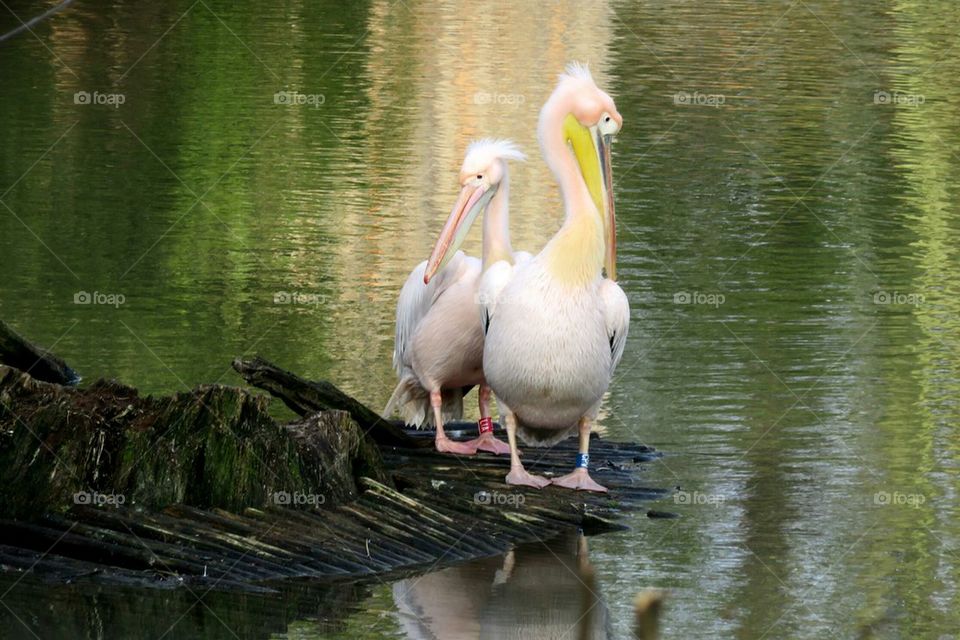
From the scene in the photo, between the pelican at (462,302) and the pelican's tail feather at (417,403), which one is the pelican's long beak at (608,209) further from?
the pelican's tail feather at (417,403)

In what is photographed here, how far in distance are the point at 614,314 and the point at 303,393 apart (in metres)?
1.42

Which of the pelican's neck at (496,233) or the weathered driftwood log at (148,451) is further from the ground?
the pelican's neck at (496,233)

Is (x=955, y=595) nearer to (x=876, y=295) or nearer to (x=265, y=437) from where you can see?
(x=265, y=437)

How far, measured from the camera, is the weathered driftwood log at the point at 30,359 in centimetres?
830

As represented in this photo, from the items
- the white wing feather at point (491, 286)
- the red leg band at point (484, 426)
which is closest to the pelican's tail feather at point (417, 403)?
the red leg band at point (484, 426)

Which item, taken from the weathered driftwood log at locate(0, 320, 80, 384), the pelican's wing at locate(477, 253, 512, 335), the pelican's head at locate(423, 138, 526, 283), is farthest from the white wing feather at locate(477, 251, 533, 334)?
the weathered driftwood log at locate(0, 320, 80, 384)

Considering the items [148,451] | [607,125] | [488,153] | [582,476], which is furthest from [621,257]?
[148,451]

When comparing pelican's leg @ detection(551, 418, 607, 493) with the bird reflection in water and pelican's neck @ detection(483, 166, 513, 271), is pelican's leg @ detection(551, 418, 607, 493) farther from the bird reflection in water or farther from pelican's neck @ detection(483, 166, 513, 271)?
pelican's neck @ detection(483, 166, 513, 271)

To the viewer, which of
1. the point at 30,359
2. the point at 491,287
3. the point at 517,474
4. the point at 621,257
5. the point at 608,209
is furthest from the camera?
the point at 621,257

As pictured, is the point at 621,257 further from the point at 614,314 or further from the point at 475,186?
the point at 614,314

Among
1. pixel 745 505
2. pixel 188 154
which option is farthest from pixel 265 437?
pixel 188 154

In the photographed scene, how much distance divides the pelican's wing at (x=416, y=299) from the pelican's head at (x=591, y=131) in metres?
0.81

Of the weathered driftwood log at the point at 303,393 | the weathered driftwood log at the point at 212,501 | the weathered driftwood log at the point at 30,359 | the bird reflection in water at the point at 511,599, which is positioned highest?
the weathered driftwood log at the point at 30,359

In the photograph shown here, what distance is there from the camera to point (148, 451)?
6738 mm
